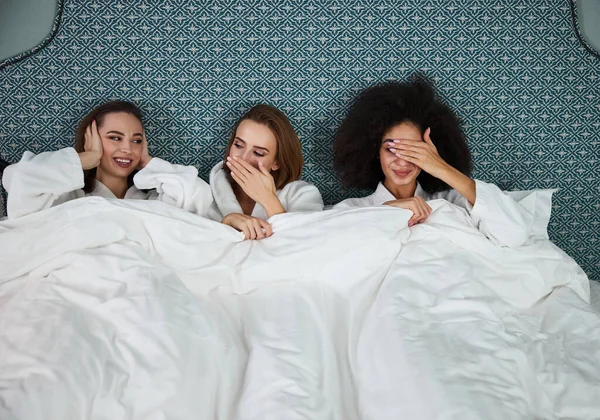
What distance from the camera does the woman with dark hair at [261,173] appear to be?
164cm

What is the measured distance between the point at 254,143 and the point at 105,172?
46 centimetres

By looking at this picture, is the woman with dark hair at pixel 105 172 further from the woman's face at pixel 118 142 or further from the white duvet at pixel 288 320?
the white duvet at pixel 288 320

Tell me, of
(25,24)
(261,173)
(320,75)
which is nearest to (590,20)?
(320,75)

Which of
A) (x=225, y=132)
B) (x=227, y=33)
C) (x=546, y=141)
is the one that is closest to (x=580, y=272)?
(x=546, y=141)

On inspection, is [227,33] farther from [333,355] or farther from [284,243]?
[333,355]

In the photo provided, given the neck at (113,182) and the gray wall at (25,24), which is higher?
the gray wall at (25,24)

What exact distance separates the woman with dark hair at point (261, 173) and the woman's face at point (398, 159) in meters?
0.24

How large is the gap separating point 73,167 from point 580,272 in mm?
1400

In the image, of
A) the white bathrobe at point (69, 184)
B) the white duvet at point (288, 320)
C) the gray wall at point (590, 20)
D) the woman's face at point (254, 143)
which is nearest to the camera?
the white duvet at point (288, 320)

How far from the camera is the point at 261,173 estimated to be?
166cm

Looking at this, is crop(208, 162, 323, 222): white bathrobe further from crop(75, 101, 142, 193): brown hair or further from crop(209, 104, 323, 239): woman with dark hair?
crop(75, 101, 142, 193): brown hair

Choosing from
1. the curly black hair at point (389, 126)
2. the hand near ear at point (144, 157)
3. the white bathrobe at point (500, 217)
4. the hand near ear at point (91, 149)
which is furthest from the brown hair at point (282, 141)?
the white bathrobe at point (500, 217)

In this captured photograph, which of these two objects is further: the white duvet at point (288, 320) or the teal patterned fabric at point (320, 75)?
the teal patterned fabric at point (320, 75)

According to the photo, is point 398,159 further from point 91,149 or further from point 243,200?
point 91,149
